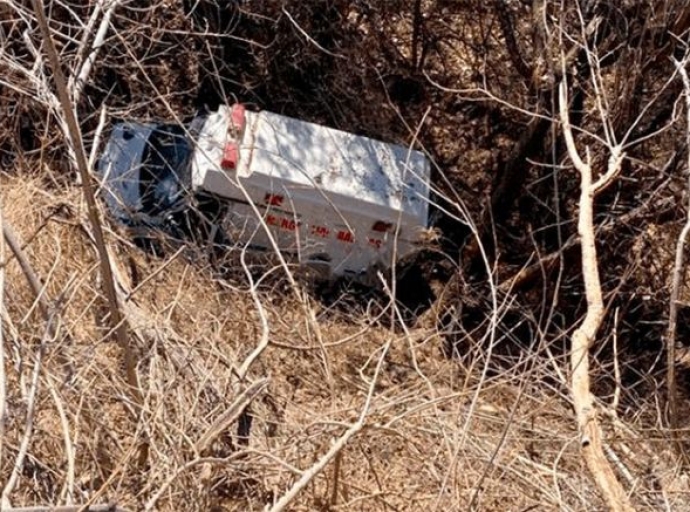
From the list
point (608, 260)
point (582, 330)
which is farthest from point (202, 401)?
point (608, 260)

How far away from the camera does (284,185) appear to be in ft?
26.5

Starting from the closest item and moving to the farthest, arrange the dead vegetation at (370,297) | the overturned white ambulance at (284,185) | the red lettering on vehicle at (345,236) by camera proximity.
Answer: the dead vegetation at (370,297)
the overturned white ambulance at (284,185)
the red lettering on vehicle at (345,236)

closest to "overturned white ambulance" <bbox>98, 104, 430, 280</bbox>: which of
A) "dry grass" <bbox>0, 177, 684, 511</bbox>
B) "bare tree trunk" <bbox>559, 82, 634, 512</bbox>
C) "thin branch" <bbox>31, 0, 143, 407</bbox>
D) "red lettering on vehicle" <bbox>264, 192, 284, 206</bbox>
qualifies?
"red lettering on vehicle" <bbox>264, 192, 284, 206</bbox>

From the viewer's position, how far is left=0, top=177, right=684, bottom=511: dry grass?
525 cm

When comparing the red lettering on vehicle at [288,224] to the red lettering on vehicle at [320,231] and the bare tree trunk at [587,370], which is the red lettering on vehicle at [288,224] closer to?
the red lettering on vehicle at [320,231]

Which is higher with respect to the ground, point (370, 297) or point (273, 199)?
point (273, 199)

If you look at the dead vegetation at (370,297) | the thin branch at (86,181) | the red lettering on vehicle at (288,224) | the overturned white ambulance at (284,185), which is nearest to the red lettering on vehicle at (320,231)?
the overturned white ambulance at (284,185)

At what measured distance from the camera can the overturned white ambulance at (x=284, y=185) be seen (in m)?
8.11

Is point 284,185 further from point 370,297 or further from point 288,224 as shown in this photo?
point 370,297

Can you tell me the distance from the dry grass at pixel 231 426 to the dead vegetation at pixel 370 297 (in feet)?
0.08

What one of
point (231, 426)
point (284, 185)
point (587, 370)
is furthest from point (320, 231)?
point (587, 370)

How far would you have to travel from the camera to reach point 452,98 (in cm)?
1046

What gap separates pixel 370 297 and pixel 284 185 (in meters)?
1.40

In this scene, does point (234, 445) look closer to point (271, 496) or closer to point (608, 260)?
point (271, 496)
